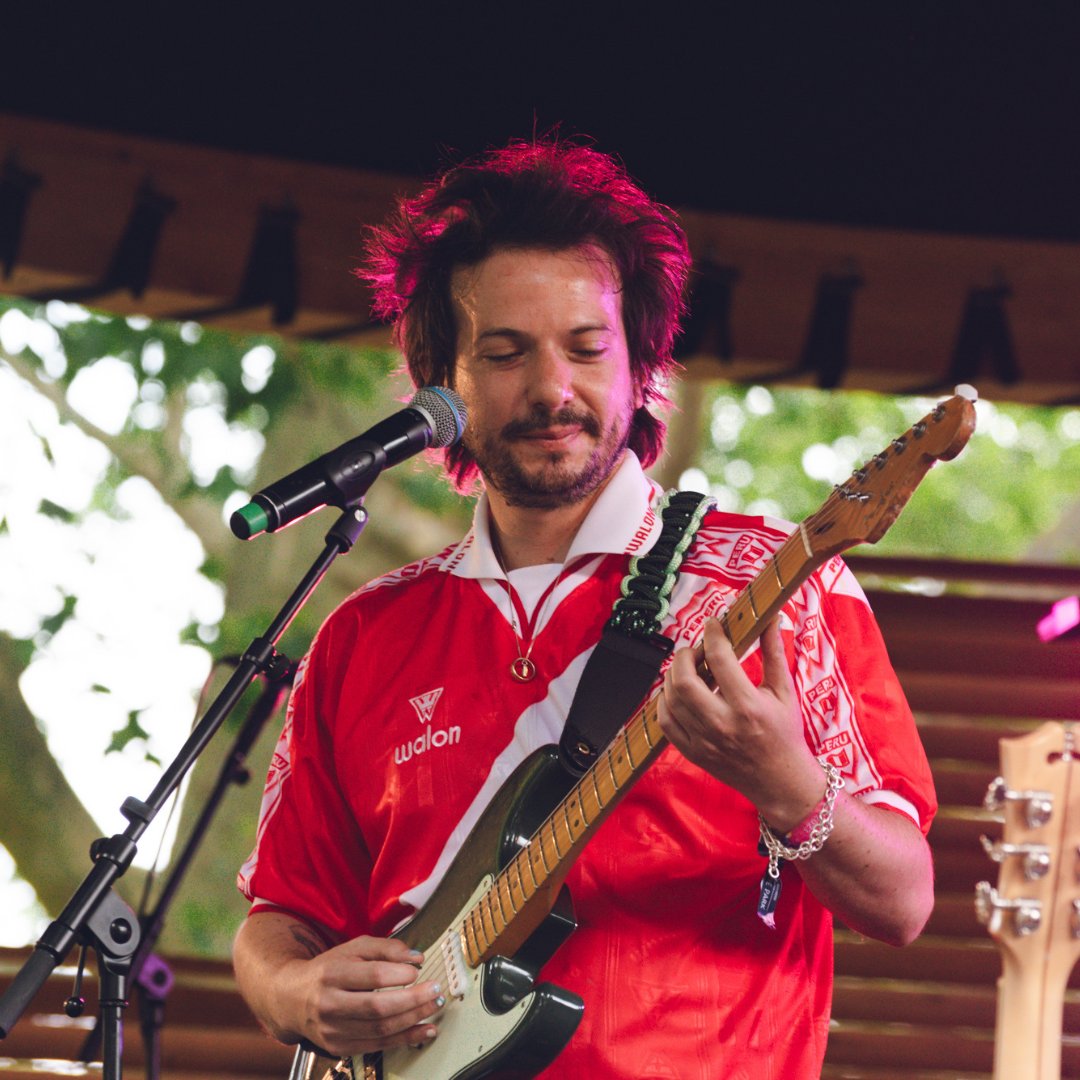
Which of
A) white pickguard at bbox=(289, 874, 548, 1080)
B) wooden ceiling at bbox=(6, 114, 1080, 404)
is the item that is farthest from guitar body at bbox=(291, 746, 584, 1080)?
wooden ceiling at bbox=(6, 114, 1080, 404)

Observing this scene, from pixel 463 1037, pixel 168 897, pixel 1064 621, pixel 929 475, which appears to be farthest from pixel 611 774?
pixel 929 475

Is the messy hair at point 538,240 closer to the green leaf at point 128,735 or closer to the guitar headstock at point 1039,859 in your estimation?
the guitar headstock at point 1039,859

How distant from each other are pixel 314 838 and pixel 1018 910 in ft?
4.80

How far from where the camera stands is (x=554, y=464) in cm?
237

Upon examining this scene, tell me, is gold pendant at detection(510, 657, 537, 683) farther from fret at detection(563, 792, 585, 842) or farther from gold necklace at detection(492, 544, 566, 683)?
fret at detection(563, 792, 585, 842)

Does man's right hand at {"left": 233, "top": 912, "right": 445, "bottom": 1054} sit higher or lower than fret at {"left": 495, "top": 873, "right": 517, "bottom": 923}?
lower

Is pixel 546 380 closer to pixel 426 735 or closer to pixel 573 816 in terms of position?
pixel 426 735

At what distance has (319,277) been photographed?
4715 millimetres

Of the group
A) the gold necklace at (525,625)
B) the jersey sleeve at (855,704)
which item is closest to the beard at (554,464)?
the gold necklace at (525,625)

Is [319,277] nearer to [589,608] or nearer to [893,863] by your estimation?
[589,608]

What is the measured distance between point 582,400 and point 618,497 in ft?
0.53

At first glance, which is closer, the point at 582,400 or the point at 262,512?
the point at 262,512

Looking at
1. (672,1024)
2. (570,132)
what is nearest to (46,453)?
(570,132)

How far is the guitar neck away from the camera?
1.76 meters
